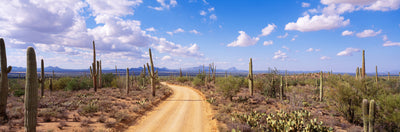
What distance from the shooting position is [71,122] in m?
9.29

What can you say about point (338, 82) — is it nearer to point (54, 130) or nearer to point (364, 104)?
point (364, 104)

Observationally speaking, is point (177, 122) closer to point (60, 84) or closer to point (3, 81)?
point (3, 81)

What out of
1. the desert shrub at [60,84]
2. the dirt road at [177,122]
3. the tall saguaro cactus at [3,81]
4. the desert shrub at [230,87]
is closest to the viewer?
the tall saguaro cactus at [3,81]

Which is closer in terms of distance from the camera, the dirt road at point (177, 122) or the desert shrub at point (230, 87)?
the dirt road at point (177, 122)

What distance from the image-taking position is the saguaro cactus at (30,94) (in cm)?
653

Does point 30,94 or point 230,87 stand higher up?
point 30,94

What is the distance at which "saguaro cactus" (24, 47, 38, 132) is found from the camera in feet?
21.4

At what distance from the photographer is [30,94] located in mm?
6602

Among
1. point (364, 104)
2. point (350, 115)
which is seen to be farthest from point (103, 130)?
point (350, 115)

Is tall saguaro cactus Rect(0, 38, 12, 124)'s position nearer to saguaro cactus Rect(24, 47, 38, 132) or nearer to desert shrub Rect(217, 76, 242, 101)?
saguaro cactus Rect(24, 47, 38, 132)

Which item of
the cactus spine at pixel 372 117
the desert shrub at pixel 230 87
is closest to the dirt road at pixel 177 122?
the desert shrub at pixel 230 87

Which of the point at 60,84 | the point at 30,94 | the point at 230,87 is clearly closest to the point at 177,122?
the point at 30,94

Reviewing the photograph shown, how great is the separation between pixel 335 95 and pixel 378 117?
8.88 feet

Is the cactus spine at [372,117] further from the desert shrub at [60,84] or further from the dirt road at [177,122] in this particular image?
the desert shrub at [60,84]
